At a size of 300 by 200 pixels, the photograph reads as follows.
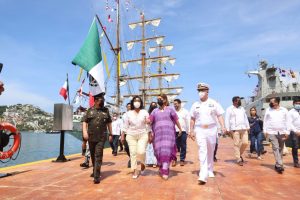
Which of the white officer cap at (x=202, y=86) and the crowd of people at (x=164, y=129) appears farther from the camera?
the white officer cap at (x=202, y=86)

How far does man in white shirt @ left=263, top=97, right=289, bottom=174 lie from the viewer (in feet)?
23.9

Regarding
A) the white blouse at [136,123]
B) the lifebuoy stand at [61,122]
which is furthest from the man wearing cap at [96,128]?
the lifebuoy stand at [61,122]

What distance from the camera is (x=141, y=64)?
6619cm

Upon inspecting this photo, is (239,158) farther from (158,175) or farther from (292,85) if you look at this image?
(292,85)

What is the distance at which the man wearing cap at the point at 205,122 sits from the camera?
6.02m

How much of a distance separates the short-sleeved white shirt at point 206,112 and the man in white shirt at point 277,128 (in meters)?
2.05

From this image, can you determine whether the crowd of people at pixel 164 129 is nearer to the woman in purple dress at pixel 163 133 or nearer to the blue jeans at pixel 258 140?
the woman in purple dress at pixel 163 133

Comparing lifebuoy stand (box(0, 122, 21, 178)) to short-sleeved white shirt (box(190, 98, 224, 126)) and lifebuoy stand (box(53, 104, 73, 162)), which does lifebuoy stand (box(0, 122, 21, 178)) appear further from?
short-sleeved white shirt (box(190, 98, 224, 126))

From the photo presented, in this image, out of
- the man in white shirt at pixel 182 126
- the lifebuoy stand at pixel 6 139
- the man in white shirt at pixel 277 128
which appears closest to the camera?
the lifebuoy stand at pixel 6 139

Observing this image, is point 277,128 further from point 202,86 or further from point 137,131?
point 137,131

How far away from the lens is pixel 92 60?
9.69m

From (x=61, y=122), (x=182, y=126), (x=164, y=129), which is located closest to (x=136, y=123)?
(x=164, y=129)

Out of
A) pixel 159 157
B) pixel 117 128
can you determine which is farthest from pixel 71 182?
pixel 117 128

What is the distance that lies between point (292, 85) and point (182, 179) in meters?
33.4
